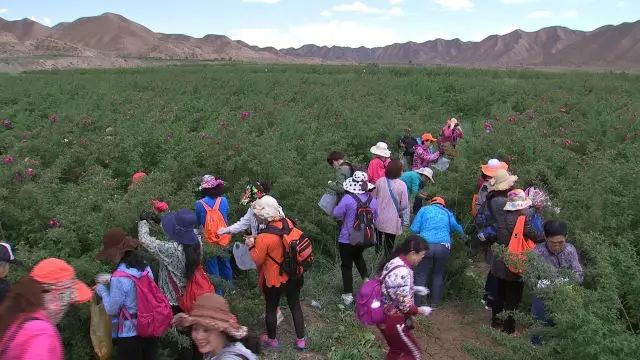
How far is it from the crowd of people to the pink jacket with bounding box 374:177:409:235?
0.01m

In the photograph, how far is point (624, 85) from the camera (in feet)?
71.3

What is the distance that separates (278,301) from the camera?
16.7 feet

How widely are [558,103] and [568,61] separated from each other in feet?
296

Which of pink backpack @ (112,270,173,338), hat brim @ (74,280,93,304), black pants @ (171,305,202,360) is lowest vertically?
black pants @ (171,305,202,360)

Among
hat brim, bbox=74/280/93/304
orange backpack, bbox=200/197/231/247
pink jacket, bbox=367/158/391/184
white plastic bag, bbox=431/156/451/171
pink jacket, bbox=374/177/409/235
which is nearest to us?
hat brim, bbox=74/280/93/304

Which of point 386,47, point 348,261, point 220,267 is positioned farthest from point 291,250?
point 386,47

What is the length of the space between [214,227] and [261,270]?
103 centimetres

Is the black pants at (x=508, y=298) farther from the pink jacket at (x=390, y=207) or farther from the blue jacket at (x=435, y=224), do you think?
→ the pink jacket at (x=390, y=207)

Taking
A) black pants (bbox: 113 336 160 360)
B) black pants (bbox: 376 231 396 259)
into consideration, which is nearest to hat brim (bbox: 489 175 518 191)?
black pants (bbox: 376 231 396 259)

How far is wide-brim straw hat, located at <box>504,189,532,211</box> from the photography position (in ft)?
17.3

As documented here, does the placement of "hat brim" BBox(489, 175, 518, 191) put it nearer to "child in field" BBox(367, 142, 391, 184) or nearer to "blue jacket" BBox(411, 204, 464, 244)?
"blue jacket" BBox(411, 204, 464, 244)

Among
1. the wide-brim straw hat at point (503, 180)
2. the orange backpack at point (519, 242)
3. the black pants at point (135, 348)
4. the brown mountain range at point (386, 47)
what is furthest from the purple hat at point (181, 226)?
the brown mountain range at point (386, 47)

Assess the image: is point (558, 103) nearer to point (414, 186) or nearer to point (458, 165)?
point (458, 165)

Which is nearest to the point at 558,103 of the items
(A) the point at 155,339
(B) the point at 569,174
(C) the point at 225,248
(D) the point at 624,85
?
(D) the point at 624,85
